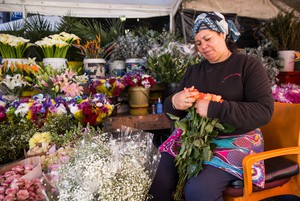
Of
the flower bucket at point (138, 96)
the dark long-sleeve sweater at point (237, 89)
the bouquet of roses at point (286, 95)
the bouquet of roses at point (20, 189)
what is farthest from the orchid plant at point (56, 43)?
the bouquet of roses at point (286, 95)

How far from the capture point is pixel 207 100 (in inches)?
46.7

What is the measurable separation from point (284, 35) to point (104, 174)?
12.5 feet

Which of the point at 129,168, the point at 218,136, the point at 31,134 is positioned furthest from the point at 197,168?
the point at 31,134

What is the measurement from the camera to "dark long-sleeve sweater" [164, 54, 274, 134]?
3.84ft

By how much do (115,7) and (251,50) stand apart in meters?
1.87

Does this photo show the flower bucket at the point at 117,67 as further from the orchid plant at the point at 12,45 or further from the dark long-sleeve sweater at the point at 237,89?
the dark long-sleeve sweater at the point at 237,89

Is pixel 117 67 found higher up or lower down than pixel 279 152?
higher up

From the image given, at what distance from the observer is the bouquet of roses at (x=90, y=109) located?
1.73 meters

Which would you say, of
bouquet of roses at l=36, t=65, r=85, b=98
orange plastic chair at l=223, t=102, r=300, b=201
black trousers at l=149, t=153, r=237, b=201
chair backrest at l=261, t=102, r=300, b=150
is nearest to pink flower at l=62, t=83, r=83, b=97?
bouquet of roses at l=36, t=65, r=85, b=98

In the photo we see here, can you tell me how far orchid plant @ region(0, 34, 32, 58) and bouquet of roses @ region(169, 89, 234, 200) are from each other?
1.80m

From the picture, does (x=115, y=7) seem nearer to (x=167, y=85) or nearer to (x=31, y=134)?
(x=167, y=85)

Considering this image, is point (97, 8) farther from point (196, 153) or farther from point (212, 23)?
point (196, 153)

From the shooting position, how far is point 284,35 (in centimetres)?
370

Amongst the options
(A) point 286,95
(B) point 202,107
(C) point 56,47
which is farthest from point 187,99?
(A) point 286,95
